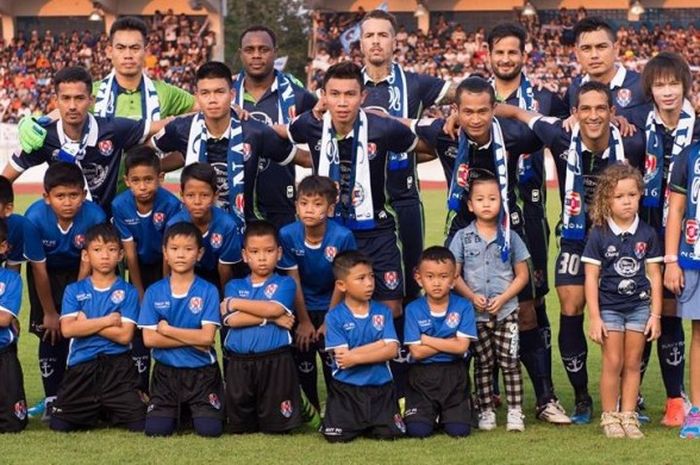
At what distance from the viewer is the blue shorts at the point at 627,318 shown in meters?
6.37

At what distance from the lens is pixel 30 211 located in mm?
6934

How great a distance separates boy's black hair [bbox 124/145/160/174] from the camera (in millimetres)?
6758

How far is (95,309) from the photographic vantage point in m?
6.61

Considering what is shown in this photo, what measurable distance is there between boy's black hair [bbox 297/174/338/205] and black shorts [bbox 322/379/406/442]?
3.37ft

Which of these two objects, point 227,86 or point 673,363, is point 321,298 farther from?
point 673,363

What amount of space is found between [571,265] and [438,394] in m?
1.08

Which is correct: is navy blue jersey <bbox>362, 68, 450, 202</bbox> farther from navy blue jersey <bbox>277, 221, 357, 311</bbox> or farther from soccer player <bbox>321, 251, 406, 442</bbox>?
soccer player <bbox>321, 251, 406, 442</bbox>

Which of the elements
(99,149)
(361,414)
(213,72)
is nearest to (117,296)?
(99,149)

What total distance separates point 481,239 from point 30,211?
2608mm

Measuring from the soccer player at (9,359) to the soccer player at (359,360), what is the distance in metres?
1.69

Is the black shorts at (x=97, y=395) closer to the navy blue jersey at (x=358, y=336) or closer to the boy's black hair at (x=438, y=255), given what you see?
the navy blue jersey at (x=358, y=336)

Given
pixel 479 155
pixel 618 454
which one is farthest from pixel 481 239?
pixel 618 454

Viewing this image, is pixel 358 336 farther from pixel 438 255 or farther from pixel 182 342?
pixel 182 342

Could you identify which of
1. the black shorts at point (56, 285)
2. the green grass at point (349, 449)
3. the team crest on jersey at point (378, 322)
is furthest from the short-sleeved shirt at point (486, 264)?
the black shorts at point (56, 285)
